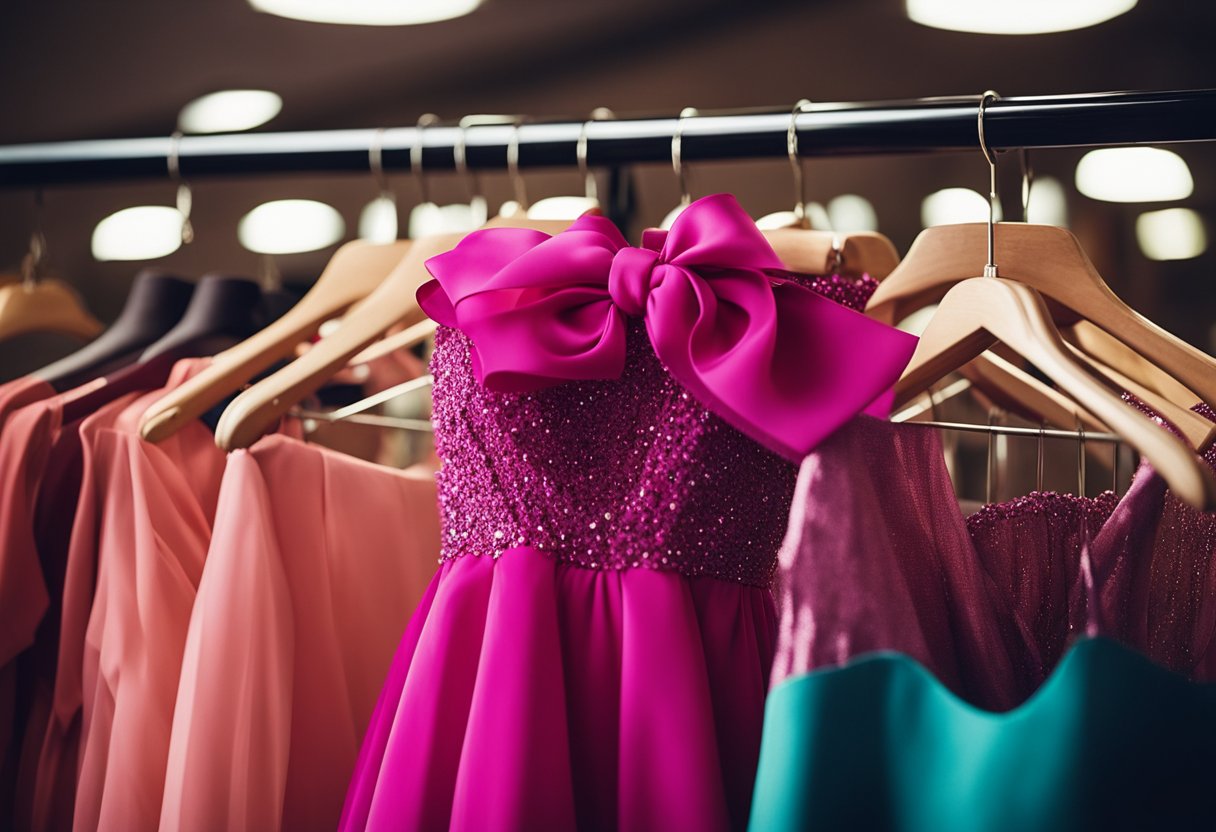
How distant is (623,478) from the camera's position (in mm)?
649

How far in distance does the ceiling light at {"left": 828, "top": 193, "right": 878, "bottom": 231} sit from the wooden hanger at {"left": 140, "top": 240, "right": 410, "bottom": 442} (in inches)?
28.6

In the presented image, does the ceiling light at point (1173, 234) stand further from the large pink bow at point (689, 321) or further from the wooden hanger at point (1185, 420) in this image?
the large pink bow at point (689, 321)

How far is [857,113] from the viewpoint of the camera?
0.74 meters

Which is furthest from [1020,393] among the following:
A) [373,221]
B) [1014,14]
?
[373,221]

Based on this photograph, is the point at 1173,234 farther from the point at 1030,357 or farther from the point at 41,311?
the point at 41,311

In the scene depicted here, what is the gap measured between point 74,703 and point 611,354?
524 mm

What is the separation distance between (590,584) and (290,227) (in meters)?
1.24

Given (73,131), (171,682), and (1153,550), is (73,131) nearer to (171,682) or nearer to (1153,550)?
(171,682)

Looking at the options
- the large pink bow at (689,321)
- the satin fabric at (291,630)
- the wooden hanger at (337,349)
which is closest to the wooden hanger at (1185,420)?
the large pink bow at (689,321)

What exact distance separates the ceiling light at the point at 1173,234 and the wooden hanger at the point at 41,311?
1.22 meters

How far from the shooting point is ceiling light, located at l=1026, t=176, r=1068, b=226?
4.30 ft

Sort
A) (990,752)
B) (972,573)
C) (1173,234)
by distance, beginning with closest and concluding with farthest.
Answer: (990,752), (972,573), (1173,234)

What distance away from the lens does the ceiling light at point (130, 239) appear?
5.63 ft

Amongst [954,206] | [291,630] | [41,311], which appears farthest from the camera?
[954,206]
